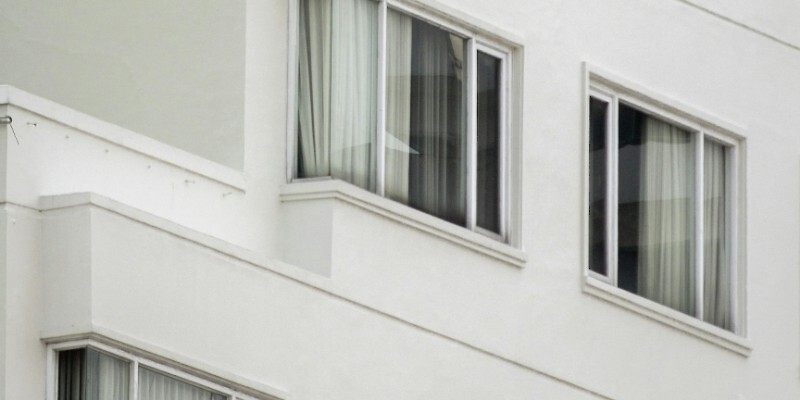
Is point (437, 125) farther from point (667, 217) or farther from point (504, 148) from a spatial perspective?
point (667, 217)

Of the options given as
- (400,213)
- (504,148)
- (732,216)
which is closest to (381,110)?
(400,213)

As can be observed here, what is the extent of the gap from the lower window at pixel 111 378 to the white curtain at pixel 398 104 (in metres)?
3.74

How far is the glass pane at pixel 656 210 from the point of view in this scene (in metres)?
24.3

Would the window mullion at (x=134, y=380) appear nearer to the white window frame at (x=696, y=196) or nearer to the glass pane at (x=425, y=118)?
the glass pane at (x=425, y=118)

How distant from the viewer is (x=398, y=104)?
21.6 meters

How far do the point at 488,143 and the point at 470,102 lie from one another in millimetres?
531

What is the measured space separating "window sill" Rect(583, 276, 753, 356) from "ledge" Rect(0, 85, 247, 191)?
4.43 m

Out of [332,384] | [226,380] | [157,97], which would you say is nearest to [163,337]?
[226,380]

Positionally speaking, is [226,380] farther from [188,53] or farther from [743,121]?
[743,121]

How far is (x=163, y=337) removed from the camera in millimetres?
18172

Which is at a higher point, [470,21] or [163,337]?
[470,21]

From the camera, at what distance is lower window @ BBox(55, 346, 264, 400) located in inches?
696

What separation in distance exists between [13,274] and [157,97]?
380 cm

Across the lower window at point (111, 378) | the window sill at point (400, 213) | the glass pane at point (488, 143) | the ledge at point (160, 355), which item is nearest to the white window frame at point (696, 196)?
the glass pane at point (488, 143)
